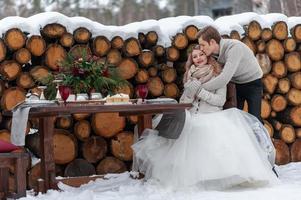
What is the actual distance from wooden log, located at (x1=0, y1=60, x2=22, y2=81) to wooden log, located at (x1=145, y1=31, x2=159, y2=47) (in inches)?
48.4

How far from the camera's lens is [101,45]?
532 centimetres

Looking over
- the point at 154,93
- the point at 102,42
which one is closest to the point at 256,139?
the point at 154,93

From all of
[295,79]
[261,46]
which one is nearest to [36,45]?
[261,46]

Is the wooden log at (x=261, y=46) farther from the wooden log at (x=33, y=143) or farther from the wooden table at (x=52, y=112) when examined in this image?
the wooden log at (x=33, y=143)

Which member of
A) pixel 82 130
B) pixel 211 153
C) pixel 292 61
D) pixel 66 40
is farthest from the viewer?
pixel 292 61

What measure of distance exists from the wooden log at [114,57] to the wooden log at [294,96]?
71.9 inches

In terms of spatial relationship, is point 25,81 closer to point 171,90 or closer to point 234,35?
point 171,90

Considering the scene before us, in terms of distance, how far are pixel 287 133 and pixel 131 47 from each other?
6.20ft

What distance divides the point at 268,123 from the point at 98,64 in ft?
7.16

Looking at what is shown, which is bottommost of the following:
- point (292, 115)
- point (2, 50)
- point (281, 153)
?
point (281, 153)

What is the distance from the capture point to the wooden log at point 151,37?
554 centimetres

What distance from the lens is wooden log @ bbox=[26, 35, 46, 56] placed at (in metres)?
5.05

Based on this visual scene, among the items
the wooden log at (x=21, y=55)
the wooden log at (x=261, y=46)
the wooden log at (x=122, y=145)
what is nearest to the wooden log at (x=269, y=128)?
the wooden log at (x=261, y=46)

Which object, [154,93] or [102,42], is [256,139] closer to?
[154,93]
